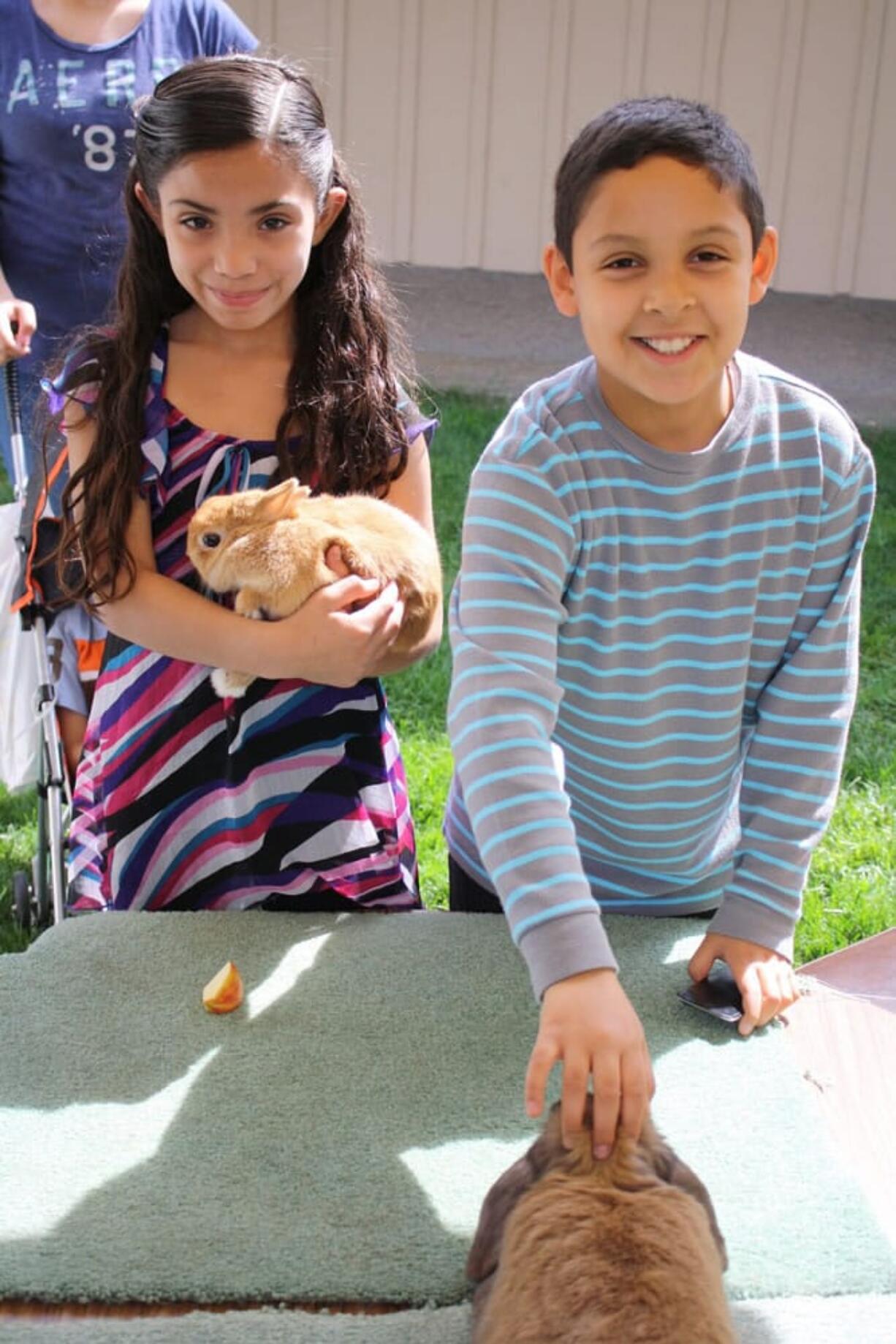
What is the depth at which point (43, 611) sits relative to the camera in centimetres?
283

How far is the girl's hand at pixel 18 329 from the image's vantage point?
2668 millimetres

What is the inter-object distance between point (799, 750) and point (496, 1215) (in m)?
0.80

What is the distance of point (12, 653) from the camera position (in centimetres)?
325

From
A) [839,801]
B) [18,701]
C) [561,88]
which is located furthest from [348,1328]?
[561,88]

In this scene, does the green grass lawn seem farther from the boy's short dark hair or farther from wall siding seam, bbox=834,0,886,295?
wall siding seam, bbox=834,0,886,295

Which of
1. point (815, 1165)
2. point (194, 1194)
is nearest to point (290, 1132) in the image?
point (194, 1194)

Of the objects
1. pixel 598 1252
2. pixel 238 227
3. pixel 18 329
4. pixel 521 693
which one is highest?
pixel 238 227

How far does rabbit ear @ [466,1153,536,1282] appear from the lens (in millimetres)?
1377

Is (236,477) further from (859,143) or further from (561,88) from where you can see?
(859,143)

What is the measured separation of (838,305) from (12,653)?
6641mm

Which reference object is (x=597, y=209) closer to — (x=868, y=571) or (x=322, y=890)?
(x=322, y=890)

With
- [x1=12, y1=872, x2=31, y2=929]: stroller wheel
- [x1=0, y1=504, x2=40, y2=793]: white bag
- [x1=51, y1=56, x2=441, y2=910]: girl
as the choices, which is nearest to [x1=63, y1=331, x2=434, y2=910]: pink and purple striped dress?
[x1=51, y1=56, x2=441, y2=910]: girl

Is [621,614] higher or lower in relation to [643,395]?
lower

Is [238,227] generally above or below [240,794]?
above
